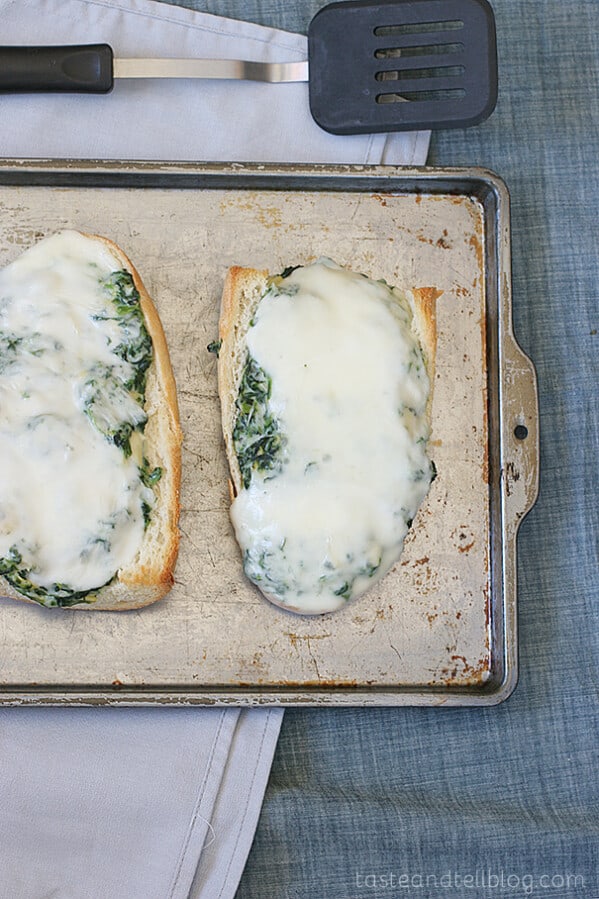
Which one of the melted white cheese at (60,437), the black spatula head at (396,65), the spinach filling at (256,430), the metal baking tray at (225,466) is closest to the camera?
the melted white cheese at (60,437)

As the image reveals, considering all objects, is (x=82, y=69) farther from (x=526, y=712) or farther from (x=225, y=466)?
(x=526, y=712)

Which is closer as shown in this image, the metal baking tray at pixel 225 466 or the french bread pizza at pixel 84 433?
the french bread pizza at pixel 84 433

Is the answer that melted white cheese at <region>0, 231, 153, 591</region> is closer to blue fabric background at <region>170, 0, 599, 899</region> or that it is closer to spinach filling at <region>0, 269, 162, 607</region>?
spinach filling at <region>0, 269, 162, 607</region>

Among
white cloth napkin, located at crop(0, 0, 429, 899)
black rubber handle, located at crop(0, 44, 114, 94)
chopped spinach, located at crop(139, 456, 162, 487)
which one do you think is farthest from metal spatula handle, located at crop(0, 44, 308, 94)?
chopped spinach, located at crop(139, 456, 162, 487)

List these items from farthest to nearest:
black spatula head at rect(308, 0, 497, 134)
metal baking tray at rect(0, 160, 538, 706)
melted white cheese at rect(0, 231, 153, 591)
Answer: black spatula head at rect(308, 0, 497, 134), metal baking tray at rect(0, 160, 538, 706), melted white cheese at rect(0, 231, 153, 591)

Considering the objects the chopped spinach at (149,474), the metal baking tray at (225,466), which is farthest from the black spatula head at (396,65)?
the chopped spinach at (149,474)

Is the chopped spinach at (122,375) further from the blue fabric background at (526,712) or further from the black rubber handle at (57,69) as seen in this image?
the blue fabric background at (526,712)

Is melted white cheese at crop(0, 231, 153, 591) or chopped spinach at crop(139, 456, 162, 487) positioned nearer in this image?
melted white cheese at crop(0, 231, 153, 591)

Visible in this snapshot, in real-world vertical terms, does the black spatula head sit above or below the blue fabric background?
above
